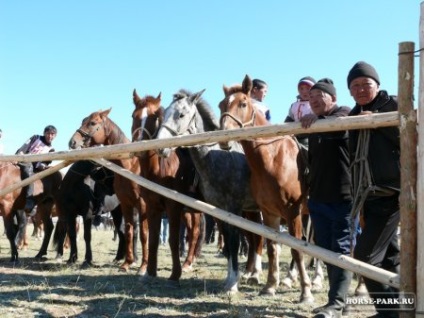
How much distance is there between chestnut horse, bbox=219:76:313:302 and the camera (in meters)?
6.27

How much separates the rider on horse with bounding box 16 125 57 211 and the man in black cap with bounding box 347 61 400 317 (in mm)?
8912

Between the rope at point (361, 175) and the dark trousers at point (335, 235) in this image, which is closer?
the rope at point (361, 175)

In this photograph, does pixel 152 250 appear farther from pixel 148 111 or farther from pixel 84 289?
pixel 148 111

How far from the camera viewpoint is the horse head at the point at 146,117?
26.3ft

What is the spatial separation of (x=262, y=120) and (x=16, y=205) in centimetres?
680

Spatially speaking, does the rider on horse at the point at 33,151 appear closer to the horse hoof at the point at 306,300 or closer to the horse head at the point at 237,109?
the horse head at the point at 237,109

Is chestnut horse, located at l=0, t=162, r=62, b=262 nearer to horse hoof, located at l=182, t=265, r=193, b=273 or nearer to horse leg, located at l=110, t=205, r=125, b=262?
horse leg, located at l=110, t=205, r=125, b=262

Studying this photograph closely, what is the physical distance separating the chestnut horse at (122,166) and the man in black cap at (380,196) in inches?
202

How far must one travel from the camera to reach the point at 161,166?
7.81 metres

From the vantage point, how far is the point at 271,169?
6.37m

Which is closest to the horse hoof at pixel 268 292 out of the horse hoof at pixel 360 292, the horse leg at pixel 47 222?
the horse hoof at pixel 360 292

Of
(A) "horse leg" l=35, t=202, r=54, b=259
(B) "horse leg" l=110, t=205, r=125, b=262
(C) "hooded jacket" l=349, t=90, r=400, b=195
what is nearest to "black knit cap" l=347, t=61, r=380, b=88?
(C) "hooded jacket" l=349, t=90, r=400, b=195

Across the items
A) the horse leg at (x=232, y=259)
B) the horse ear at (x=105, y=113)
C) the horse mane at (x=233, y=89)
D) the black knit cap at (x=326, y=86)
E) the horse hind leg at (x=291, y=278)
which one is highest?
the horse ear at (x=105, y=113)

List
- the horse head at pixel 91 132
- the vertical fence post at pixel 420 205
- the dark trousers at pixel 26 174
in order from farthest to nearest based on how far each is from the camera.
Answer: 1. the dark trousers at pixel 26 174
2. the horse head at pixel 91 132
3. the vertical fence post at pixel 420 205
